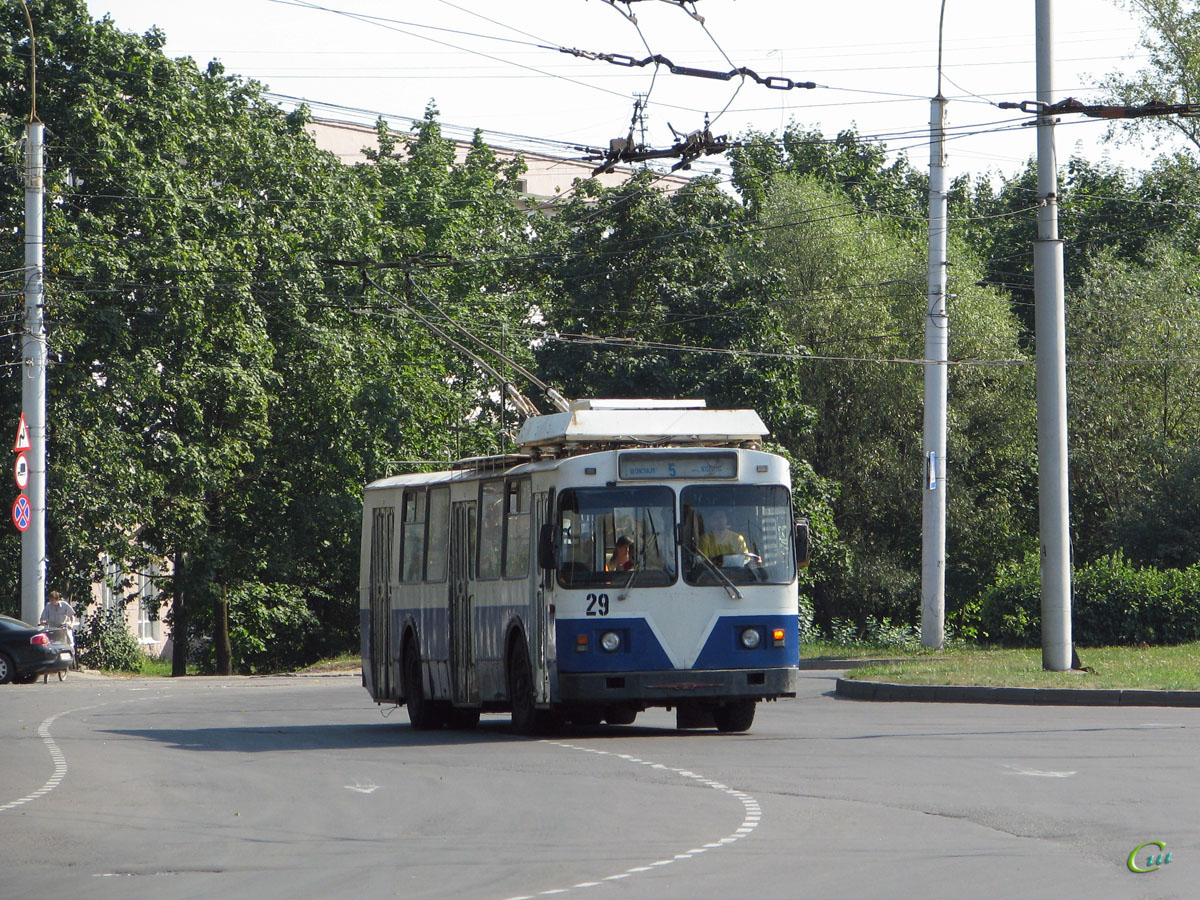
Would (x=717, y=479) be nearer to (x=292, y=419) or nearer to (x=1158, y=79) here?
(x=292, y=419)

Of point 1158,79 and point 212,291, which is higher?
point 1158,79

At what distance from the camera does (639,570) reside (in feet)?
53.4

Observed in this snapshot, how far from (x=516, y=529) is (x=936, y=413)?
1445cm

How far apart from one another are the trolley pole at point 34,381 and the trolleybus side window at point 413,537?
16.5 meters

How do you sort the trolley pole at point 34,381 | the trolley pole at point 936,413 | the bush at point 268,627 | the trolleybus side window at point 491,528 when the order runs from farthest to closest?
the bush at point 268,627
the trolley pole at point 34,381
the trolley pole at point 936,413
the trolleybus side window at point 491,528

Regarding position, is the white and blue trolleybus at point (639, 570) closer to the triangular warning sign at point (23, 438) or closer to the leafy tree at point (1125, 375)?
the triangular warning sign at point (23, 438)

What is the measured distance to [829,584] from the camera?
48.0 meters

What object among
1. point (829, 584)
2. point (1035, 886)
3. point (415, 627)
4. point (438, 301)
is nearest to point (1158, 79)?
point (829, 584)

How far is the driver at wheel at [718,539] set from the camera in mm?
16469

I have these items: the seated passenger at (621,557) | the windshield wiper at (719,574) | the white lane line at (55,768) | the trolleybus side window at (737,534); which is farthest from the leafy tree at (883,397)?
the seated passenger at (621,557)

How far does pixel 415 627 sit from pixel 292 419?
76.0 ft

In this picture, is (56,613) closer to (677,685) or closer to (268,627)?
(268,627)

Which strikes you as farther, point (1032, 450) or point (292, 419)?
point (1032, 450)

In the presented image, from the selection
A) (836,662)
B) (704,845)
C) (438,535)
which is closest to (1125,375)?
(836,662)
